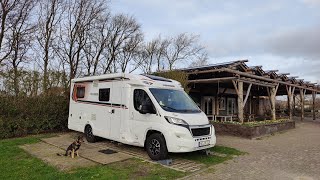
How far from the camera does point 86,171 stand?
686cm

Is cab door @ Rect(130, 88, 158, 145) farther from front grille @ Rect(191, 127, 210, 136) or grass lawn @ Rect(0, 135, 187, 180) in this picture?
front grille @ Rect(191, 127, 210, 136)

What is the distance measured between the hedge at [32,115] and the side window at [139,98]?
6.32 meters

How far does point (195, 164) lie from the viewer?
797cm

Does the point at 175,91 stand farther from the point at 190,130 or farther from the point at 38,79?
the point at 38,79

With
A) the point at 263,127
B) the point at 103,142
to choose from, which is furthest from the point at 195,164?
the point at 263,127

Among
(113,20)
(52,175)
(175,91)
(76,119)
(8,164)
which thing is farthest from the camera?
(113,20)

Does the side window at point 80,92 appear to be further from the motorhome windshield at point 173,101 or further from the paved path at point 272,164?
the paved path at point 272,164

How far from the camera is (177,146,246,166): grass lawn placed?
27.6 feet

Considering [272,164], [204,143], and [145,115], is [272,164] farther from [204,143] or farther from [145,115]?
[145,115]

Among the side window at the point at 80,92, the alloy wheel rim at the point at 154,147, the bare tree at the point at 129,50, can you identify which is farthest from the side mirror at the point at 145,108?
the bare tree at the point at 129,50

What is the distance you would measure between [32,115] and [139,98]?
6731 millimetres

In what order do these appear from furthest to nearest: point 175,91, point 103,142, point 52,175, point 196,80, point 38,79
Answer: point 196,80 < point 38,79 < point 103,142 < point 175,91 < point 52,175

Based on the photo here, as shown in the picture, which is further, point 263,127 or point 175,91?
point 263,127

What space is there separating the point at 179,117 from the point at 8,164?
4.76 metres
